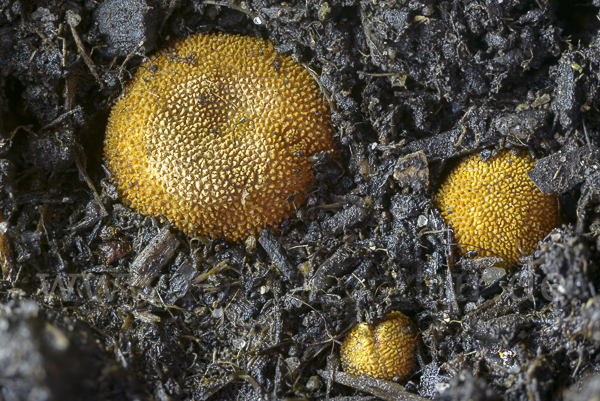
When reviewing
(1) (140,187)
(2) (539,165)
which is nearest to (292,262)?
(1) (140,187)

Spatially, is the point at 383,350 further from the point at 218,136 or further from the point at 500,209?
the point at 218,136

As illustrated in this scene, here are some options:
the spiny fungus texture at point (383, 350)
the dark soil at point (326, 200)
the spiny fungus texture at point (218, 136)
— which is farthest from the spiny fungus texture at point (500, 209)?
the spiny fungus texture at point (218, 136)

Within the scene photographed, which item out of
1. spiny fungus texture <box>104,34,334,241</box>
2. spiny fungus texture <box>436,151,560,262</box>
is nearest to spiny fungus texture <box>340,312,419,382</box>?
spiny fungus texture <box>436,151,560,262</box>

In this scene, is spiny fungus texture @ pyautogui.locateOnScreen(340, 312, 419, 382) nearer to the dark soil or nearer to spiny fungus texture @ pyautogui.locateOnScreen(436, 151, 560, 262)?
the dark soil

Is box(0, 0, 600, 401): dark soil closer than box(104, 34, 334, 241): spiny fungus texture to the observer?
Yes

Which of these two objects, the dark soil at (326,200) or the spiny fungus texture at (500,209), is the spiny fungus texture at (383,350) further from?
the spiny fungus texture at (500,209)
